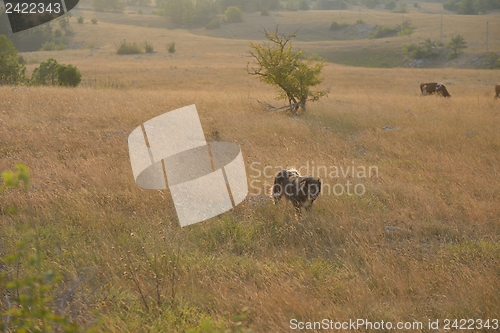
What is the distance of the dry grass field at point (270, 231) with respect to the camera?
4340mm

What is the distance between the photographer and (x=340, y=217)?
6.43 metres

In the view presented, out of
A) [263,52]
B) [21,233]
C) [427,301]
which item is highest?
[263,52]

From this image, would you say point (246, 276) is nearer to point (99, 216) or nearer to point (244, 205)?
point (244, 205)

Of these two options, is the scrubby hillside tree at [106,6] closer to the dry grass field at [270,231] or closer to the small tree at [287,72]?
the small tree at [287,72]

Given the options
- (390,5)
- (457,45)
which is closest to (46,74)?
(457,45)

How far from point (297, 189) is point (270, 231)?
0.74 metres

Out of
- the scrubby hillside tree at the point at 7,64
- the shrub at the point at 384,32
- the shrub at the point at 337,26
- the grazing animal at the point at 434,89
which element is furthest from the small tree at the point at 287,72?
the shrub at the point at 337,26

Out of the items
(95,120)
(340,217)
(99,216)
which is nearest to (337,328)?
(340,217)

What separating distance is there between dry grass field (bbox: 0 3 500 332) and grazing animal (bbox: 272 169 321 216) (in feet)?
0.79

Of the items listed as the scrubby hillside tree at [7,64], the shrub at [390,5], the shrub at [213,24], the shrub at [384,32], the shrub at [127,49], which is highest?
the shrub at [390,5]

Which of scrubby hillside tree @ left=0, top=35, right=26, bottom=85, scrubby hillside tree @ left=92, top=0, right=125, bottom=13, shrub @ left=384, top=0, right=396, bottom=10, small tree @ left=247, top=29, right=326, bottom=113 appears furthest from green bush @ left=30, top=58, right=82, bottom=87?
shrub @ left=384, top=0, right=396, bottom=10

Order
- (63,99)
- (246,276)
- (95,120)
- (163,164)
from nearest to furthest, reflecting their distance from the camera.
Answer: (246,276), (163,164), (95,120), (63,99)

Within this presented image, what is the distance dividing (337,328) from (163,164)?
5.90 meters
